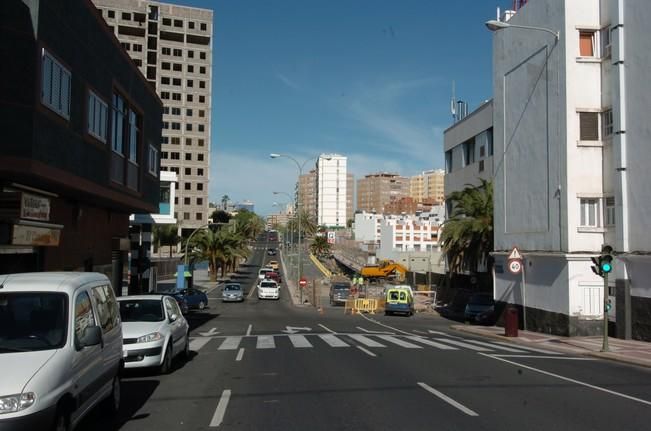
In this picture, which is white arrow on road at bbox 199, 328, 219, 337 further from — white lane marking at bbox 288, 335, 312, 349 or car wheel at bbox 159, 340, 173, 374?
car wheel at bbox 159, 340, 173, 374

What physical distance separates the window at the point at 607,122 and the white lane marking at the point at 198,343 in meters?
17.1

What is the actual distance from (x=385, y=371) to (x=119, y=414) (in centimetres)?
591

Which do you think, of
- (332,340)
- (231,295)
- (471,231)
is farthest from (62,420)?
(231,295)

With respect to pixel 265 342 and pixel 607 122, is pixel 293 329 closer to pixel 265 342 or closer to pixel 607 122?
pixel 265 342

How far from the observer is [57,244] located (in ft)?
60.8

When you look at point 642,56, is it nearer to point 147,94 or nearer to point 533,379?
point 533,379

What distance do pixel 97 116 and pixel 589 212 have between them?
18727 millimetres

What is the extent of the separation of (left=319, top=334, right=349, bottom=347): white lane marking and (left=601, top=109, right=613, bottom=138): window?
1336cm

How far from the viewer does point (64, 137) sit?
17.1 metres

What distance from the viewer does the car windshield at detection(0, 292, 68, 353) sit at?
7.04m

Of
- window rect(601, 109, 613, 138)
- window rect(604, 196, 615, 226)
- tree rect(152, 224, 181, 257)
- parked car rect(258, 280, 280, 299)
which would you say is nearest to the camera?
window rect(601, 109, 613, 138)

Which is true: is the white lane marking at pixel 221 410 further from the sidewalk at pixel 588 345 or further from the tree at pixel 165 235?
the tree at pixel 165 235

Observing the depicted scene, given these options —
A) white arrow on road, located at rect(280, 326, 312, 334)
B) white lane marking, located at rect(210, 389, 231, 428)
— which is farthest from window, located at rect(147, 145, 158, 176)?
white lane marking, located at rect(210, 389, 231, 428)

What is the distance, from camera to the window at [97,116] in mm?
19656
